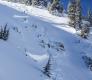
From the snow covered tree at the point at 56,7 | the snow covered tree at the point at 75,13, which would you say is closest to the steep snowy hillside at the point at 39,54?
the snow covered tree at the point at 75,13

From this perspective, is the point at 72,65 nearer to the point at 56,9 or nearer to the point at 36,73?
the point at 36,73

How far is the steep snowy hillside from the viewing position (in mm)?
9852

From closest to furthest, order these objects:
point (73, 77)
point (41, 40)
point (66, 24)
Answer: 1. point (73, 77)
2. point (41, 40)
3. point (66, 24)

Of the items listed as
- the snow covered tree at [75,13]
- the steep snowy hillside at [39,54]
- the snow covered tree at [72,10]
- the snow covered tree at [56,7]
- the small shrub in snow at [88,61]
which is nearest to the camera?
the steep snowy hillside at [39,54]

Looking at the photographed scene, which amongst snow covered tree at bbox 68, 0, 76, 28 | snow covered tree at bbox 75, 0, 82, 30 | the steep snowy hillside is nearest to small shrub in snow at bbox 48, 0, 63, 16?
snow covered tree at bbox 68, 0, 76, 28

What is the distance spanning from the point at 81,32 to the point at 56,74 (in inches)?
516

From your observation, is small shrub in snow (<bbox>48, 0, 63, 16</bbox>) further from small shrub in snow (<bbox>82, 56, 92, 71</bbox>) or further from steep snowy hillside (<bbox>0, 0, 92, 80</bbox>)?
small shrub in snow (<bbox>82, 56, 92, 71</bbox>)

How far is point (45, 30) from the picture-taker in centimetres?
2088

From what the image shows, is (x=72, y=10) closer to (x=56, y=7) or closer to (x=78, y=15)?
(x=78, y=15)

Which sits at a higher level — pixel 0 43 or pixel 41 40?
pixel 0 43

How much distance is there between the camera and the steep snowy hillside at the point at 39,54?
9.85 m

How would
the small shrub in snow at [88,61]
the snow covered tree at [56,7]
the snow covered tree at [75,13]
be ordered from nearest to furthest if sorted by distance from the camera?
the small shrub in snow at [88,61]
the snow covered tree at [75,13]
the snow covered tree at [56,7]

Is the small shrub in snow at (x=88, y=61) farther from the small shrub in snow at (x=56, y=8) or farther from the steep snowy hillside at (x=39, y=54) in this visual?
the small shrub in snow at (x=56, y=8)

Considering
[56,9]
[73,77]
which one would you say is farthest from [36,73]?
[56,9]
